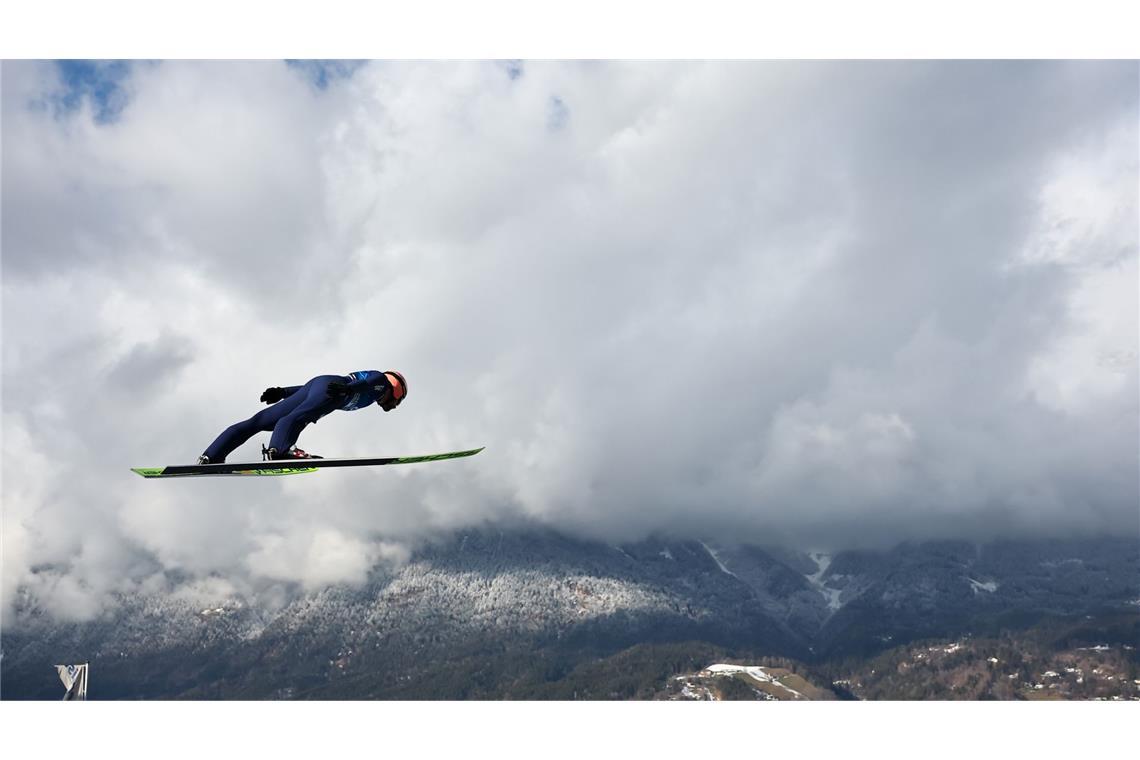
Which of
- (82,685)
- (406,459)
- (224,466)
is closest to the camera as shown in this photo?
(224,466)

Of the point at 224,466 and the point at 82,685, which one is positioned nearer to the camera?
the point at 224,466

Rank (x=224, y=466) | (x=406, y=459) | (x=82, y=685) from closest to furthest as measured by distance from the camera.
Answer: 1. (x=224, y=466)
2. (x=406, y=459)
3. (x=82, y=685)

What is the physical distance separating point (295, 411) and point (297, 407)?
283 millimetres

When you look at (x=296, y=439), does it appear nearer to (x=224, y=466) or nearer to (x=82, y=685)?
(x=224, y=466)

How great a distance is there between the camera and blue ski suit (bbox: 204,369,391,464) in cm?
3322

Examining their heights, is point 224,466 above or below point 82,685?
above

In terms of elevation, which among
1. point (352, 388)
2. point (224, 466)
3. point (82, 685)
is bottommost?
point (82, 685)

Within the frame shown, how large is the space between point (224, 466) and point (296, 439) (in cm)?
267

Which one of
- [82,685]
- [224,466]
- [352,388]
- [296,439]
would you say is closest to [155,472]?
[224,466]

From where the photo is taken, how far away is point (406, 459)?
3847cm

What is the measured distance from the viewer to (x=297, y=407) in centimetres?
3350

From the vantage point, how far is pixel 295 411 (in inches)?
1309

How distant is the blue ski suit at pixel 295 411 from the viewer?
109 ft

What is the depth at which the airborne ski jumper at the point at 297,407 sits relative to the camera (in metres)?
33.2
